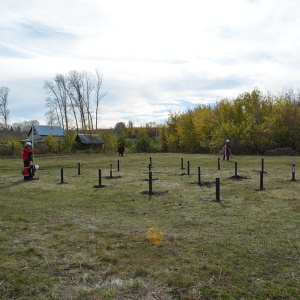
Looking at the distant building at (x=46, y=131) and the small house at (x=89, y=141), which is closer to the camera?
the small house at (x=89, y=141)

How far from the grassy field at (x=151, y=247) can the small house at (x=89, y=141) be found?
38744mm

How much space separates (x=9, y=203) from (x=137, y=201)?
11.2 ft

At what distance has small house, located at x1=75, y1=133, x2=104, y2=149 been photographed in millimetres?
49250

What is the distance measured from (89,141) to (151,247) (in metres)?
45.4

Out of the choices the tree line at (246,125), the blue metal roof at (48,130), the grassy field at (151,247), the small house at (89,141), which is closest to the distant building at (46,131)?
the blue metal roof at (48,130)

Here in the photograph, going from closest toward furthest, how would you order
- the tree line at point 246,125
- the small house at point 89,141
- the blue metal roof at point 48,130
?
the tree line at point 246,125
the small house at point 89,141
the blue metal roof at point 48,130

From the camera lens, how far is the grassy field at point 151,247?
13.3 feet

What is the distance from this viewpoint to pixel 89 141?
5009 centimetres

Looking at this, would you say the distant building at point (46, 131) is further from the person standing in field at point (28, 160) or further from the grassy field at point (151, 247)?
the grassy field at point (151, 247)

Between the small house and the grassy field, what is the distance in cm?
3874

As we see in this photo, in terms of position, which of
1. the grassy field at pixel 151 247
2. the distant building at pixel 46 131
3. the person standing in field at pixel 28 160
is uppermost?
the distant building at pixel 46 131

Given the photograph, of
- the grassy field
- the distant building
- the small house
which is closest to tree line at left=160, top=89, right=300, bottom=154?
the small house

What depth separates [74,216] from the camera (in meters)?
8.06

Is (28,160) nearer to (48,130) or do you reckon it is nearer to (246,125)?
(246,125)
